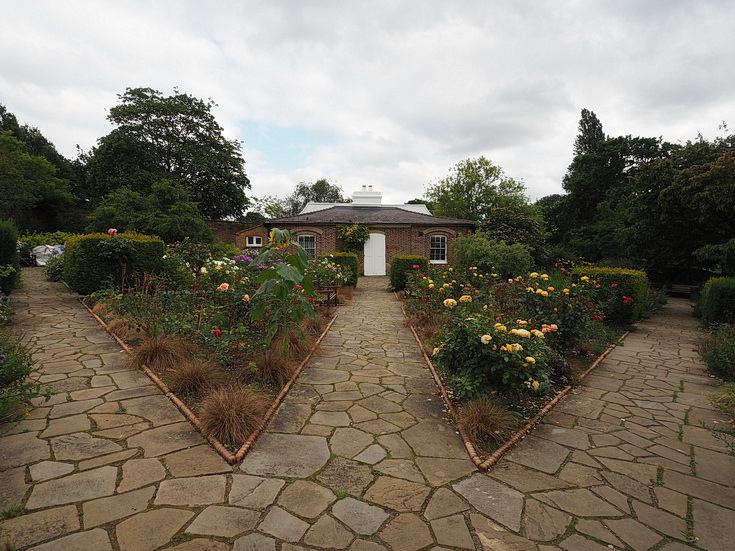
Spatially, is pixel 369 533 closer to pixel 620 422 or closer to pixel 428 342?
pixel 620 422

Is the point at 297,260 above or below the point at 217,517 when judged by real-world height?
above

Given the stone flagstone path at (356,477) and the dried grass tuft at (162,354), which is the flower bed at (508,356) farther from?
the dried grass tuft at (162,354)

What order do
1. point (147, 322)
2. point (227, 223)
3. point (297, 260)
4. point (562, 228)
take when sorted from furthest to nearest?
point (562, 228) < point (227, 223) < point (147, 322) < point (297, 260)

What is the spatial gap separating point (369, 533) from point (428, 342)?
3.98 meters

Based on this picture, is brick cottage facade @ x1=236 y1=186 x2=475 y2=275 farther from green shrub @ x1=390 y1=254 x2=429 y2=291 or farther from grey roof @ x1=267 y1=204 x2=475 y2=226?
green shrub @ x1=390 y1=254 x2=429 y2=291

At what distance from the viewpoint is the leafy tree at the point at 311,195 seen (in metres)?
44.8

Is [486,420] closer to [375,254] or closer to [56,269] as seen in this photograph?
[56,269]

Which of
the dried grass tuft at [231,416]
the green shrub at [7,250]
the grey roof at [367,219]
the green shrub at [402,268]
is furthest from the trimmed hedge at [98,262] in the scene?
the grey roof at [367,219]

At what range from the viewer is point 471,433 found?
3016 millimetres

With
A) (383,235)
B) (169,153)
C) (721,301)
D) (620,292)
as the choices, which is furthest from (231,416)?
(169,153)

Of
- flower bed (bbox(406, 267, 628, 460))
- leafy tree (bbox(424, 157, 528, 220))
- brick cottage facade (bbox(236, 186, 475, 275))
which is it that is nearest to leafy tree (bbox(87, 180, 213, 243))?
brick cottage facade (bbox(236, 186, 475, 275))

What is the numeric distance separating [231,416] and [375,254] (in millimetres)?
16485

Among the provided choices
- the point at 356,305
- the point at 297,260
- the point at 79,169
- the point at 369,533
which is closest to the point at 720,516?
the point at 369,533

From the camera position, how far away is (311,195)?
45875mm
